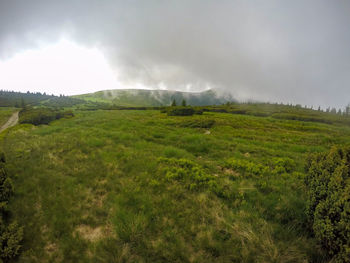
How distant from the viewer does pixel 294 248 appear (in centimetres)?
336

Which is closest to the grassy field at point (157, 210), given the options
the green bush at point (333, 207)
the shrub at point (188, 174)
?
the shrub at point (188, 174)

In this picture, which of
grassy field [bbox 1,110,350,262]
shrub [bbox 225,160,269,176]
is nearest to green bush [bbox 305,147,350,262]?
grassy field [bbox 1,110,350,262]

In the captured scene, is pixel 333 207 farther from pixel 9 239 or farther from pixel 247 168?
pixel 9 239

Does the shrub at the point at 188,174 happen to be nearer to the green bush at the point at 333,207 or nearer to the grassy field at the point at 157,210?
the grassy field at the point at 157,210

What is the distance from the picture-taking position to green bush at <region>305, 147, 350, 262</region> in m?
2.86

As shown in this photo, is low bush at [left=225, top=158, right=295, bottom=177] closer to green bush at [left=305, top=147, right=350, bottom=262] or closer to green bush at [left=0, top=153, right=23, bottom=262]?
green bush at [left=305, top=147, right=350, bottom=262]

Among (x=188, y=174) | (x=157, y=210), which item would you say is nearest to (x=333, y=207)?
(x=157, y=210)

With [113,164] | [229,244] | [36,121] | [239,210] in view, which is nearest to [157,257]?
[229,244]

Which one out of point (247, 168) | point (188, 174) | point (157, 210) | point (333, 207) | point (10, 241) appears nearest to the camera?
point (333, 207)

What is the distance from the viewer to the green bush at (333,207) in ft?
9.39

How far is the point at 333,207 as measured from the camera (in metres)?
3.24

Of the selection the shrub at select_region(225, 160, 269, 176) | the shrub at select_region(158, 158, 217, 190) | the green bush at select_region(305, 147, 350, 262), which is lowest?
the shrub at select_region(158, 158, 217, 190)

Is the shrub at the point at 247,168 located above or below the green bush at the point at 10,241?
above

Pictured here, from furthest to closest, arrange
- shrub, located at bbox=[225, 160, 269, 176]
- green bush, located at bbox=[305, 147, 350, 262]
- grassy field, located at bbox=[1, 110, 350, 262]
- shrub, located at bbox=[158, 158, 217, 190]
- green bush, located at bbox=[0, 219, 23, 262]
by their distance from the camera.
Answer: shrub, located at bbox=[225, 160, 269, 176] < shrub, located at bbox=[158, 158, 217, 190] < grassy field, located at bbox=[1, 110, 350, 262] < green bush, located at bbox=[0, 219, 23, 262] < green bush, located at bbox=[305, 147, 350, 262]
